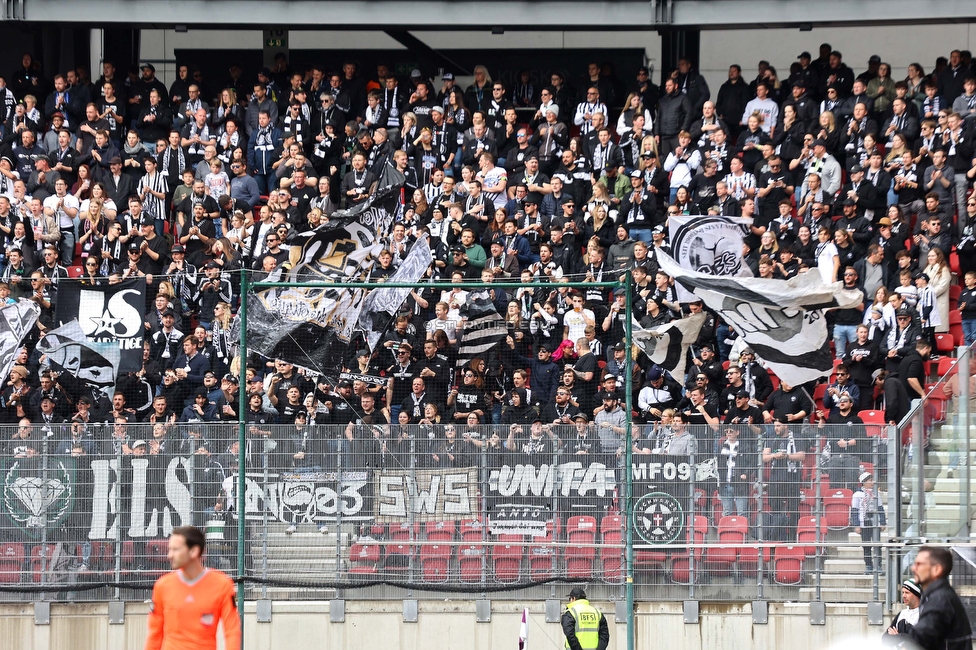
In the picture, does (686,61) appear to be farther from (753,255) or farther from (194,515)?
(194,515)

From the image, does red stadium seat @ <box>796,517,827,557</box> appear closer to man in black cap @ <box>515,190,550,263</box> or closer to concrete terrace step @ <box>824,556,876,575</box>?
concrete terrace step @ <box>824,556,876,575</box>

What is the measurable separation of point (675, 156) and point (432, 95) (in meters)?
4.33

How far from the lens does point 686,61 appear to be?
21.0m

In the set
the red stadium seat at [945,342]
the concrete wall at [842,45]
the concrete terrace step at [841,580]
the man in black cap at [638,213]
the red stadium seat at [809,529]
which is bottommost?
the concrete terrace step at [841,580]

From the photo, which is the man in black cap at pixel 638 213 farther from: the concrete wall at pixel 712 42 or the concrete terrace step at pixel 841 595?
the concrete wall at pixel 712 42

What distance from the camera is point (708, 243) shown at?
17359 mm

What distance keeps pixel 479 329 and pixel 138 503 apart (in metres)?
3.77

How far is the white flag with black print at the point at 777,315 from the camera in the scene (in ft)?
51.6

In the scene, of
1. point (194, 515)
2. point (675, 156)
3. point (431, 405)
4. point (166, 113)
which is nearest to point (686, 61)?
point (675, 156)

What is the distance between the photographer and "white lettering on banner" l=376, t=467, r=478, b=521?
40.1ft

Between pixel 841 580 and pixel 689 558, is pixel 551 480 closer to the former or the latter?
pixel 689 558

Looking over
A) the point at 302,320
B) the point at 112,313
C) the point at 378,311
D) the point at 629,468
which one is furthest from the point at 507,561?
the point at 112,313

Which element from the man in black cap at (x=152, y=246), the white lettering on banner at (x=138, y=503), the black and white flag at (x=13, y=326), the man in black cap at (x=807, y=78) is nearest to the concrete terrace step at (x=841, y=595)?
the white lettering on banner at (x=138, y=503)

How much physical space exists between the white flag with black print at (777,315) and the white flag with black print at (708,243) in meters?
0.87
